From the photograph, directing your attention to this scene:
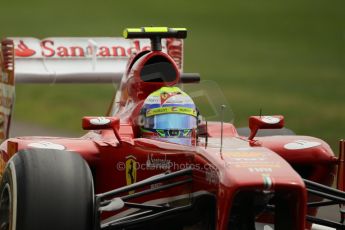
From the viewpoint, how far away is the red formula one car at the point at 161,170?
773cm

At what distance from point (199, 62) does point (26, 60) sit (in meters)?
17.7

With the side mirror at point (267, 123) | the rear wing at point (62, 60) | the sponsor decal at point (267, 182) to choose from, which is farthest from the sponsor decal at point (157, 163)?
the rear wing at point (62, 60)

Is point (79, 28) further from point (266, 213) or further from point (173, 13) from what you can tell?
point (266, 213)

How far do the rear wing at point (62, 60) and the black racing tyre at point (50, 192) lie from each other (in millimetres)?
3949

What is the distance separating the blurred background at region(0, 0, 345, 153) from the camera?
23.1m

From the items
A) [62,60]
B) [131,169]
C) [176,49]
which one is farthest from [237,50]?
[131,169]

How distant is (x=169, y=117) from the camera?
9.54 metres

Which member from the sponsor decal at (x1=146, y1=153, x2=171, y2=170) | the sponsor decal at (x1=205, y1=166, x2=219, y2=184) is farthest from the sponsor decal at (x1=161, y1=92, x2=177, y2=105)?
the sponsor decal at (x1=205, y1=166, x2=219, y2=184)

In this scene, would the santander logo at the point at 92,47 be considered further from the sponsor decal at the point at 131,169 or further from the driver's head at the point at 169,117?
the sponsor decal at the point at 131,169

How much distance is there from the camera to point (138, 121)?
988 cm

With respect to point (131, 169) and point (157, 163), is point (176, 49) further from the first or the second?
point (157, 163)

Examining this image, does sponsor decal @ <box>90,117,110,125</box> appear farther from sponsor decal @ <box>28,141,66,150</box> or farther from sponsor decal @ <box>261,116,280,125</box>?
sponsor decal @ <box>261,116,280,125</box>

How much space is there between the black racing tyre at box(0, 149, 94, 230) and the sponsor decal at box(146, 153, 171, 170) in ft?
2.94

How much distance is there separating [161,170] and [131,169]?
0.33 metres
